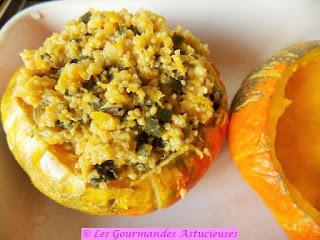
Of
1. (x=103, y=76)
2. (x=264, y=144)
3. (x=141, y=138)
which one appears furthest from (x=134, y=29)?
(x=264, y=144)

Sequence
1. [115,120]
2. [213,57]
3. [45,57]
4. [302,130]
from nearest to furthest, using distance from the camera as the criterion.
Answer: [115,120] < [45,57] < [302,130] < [213,57]

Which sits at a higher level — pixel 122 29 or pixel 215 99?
pixel 122 29

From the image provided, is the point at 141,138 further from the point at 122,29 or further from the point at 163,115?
the point at 122,29

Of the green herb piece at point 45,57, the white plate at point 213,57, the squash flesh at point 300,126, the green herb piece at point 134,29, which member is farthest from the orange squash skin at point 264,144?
the green herb piece at point 45,57

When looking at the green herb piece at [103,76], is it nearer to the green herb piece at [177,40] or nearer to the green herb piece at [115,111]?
the green herb piece at [115,111]

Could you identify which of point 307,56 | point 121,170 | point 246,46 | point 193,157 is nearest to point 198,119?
point 193,157

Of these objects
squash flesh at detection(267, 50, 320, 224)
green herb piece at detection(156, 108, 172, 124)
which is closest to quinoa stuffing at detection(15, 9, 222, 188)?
green herb piece at detection(156, 108, 172, 124)

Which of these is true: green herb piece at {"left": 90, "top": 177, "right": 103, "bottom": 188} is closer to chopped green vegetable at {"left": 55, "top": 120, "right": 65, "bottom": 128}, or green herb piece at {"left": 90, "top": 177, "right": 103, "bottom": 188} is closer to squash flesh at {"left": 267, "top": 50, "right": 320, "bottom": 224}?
chopped green vegetable at {"left": 55, "top": 120, "right": 65, "bottom": 128}
